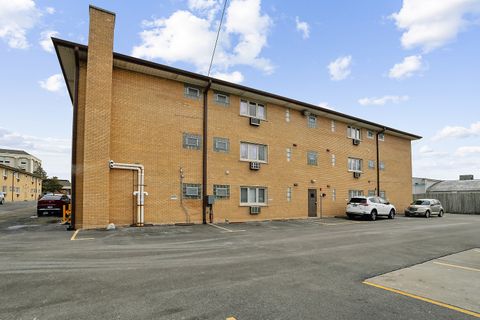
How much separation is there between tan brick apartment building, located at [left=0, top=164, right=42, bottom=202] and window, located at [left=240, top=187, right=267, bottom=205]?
43.0 metres

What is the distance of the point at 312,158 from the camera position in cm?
2209

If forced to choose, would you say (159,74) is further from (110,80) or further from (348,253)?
(348,253)

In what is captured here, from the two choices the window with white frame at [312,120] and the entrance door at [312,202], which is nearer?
the entrance door at [312,202]

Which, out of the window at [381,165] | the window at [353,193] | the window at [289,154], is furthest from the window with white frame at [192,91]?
the window at [381,165]

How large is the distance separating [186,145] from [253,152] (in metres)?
4.60

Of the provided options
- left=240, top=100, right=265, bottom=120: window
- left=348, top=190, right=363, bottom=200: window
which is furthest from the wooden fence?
left=240, top=100, right=265, bottom=120: window

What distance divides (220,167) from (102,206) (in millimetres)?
6499

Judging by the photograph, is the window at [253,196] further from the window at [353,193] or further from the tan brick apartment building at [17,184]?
the tan brick apartment building at [17,184]

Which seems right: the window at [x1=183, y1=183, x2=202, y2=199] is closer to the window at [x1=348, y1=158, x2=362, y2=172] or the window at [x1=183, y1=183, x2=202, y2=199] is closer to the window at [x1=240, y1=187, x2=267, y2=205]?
the window at [x1=240, y1=187, x2=267, y2=205]

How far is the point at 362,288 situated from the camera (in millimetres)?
5676

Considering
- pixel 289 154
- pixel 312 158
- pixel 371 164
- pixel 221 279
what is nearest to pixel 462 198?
pixel 371 164

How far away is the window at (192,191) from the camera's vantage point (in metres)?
16.0

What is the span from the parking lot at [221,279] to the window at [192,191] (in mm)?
5231

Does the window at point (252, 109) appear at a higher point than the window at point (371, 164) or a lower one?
higher
